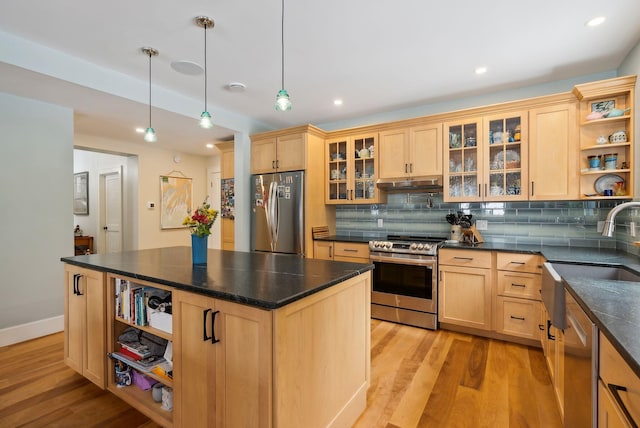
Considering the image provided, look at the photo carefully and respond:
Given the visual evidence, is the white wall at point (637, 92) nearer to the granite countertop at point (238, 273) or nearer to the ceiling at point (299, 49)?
the ceiling at point (299, 49)

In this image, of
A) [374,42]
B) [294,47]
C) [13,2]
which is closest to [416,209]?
[374,42]

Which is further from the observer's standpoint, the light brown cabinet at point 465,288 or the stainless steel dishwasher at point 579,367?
the light brown cabinet at point 465,288

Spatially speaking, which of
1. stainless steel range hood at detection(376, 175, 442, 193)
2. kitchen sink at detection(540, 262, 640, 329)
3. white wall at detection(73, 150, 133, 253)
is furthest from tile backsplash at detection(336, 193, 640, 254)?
white wall at detection(73, 150, 133, 253)

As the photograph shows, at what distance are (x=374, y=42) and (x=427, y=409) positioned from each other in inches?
103

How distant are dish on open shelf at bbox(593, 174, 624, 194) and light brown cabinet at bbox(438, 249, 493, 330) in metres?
1.07

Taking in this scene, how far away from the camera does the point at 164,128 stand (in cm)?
398

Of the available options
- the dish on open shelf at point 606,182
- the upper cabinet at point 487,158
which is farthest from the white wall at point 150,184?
the dish on open shelf at point 606,182

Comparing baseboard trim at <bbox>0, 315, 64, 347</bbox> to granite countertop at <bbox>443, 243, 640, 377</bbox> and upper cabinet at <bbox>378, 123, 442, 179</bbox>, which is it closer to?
upper cabinet at <bbox>378, 123, 442, 179</bbox>

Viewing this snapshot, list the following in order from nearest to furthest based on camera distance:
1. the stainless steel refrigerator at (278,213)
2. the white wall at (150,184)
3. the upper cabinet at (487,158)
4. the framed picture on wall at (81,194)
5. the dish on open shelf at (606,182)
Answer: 1. the dish on open shelf at (606,182)
2. the upper cabinet at (487,158)
3. the stainless steel refrigerator at (278,213)
4. the white wall at (150,184)
5. the framed picture on wall at (81,194)

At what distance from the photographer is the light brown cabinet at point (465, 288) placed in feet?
9.66

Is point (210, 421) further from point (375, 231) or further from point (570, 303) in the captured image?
point (375, 231)

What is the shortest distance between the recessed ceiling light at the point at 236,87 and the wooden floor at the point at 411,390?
2.82 m

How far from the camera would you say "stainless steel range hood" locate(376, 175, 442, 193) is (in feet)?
11.2

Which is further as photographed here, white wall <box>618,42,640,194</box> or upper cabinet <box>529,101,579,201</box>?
upper cabinet <box>529,101,579,201</box>
